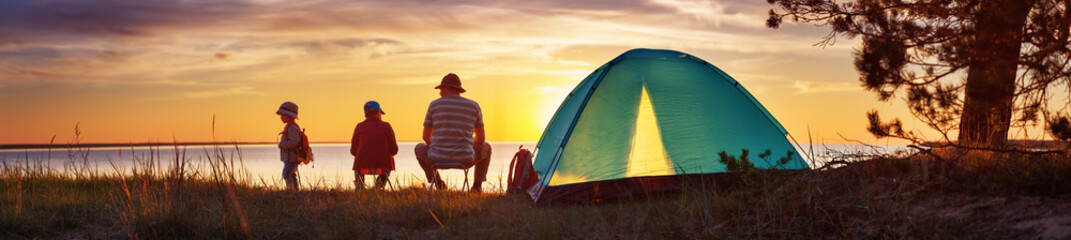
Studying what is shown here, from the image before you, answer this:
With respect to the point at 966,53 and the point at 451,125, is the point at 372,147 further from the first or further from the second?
the point at 966,53

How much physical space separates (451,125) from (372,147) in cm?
159

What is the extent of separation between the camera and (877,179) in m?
5.06

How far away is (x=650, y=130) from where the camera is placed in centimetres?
752

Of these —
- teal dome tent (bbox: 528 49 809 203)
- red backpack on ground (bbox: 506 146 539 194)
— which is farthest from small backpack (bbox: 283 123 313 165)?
teal dome tent (bbox: 528 49 809 203)

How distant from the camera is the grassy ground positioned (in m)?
4.34

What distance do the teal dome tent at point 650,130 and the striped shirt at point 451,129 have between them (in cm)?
94

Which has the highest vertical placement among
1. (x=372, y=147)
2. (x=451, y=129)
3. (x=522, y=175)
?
(x=451, y=129)

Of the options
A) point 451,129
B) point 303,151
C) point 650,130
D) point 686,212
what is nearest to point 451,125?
point 451,129

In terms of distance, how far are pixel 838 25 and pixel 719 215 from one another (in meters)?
4.81

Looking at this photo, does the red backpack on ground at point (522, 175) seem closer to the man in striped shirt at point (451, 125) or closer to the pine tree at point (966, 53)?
the man in striped shirt at point (451, 125)

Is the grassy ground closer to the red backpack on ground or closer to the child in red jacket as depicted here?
the red backpack on ground

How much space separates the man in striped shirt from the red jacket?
0.96 metres

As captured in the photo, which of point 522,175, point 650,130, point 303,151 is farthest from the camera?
point 303,151

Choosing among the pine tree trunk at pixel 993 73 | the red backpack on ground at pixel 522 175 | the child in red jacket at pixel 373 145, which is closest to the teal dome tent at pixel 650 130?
the red backpack on ground at pixel 522 175
